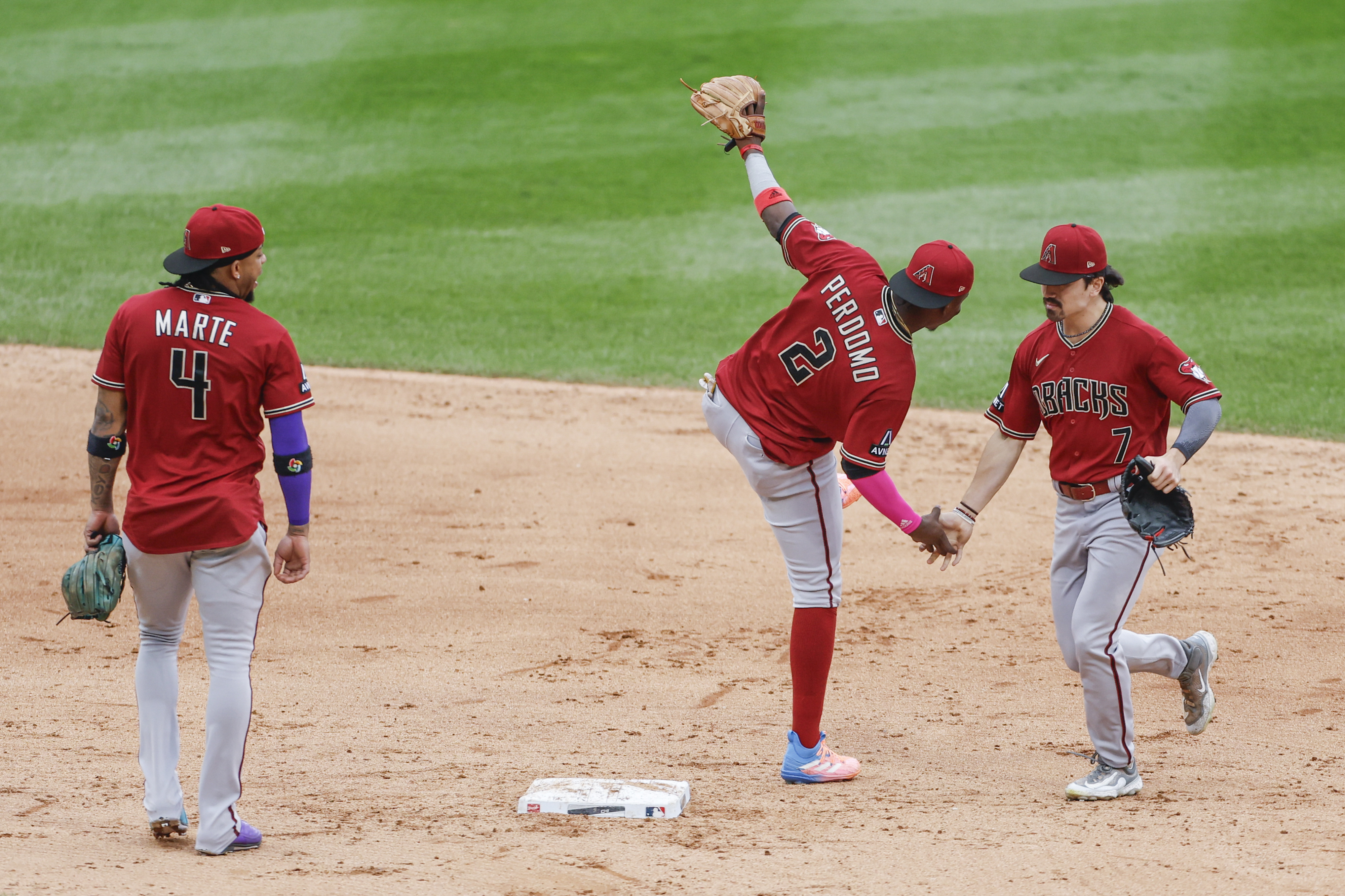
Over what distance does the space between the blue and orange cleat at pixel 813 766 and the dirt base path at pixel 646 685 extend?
0.25 ft

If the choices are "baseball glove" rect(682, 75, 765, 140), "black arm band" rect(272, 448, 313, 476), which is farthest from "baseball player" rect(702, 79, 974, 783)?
"black arm band" rect(272, 448, 313, 476)

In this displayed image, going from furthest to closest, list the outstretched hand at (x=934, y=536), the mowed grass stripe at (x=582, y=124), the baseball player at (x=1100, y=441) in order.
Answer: the mowed grass stripe at (x=582, y=124) < the outstretched hand at (x=934, y=536) < the baseball player at (x=1100, y=441)

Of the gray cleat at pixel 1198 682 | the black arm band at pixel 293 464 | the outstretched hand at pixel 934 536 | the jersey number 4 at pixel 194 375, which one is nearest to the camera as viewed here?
the jersey number 4 at pixel 194 375

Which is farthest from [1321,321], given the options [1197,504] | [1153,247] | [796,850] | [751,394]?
[796,850]

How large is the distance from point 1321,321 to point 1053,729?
811 cm

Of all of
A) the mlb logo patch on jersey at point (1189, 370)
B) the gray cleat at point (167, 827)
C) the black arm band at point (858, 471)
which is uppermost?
the mlb logo patch on jersey at point (1189, 370)

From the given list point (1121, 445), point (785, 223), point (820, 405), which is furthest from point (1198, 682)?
point (785, 223)

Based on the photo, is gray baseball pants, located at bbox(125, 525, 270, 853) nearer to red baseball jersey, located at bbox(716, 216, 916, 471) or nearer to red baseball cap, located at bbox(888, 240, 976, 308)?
red baseball jersey, located at bbox(716, 216, 916, 471)

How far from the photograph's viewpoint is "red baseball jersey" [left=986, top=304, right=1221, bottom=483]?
4.35 m

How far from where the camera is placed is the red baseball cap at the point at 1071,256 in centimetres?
441

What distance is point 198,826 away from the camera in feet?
13.5

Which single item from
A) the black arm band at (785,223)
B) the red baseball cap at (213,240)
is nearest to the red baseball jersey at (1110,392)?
the black arm band at (785,223)

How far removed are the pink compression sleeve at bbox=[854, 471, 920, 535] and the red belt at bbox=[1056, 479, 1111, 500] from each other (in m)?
0.54

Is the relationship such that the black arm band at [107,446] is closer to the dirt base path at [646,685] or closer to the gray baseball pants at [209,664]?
the gray baseball pants at [209,664]
